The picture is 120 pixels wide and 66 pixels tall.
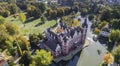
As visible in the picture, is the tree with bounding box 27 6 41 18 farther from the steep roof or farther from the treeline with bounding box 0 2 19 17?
the steep roof

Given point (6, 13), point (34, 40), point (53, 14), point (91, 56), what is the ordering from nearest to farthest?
1. point (91, 56)
2. point (34, 40)
3. point (53, 14)
4. point (6, 13)

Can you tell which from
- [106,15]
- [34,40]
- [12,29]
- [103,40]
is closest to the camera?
[34,40]

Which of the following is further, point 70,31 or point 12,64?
point 70,31

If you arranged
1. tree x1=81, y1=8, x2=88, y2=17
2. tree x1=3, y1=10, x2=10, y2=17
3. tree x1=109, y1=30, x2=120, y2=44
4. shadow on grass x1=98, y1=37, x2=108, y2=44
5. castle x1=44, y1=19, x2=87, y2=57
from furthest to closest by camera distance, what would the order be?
tree x1=81, y1=8, x2=88, y2=17 → tree x1=3, y1=10, x2=10, y2=17 → shadow on grass x1=98, y1=37, x2=108, y2=44 → tree x1=109, y1=30, x2=120, y2=44 → castle x1=44, y1=19, x2=87, y2=57

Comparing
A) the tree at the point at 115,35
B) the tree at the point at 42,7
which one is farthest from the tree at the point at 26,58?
the tree at the point at 42,7

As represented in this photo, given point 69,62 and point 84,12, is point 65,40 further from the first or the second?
point 84,12

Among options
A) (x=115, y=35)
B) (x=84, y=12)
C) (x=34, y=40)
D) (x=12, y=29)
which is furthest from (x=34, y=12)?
(x=115, y=35)

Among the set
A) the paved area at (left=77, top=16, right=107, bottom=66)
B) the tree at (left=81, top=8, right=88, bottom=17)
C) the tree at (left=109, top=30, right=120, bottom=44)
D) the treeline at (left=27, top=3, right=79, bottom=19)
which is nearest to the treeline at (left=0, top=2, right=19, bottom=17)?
the treeline at (left=27, top=3, right=79, bottom=19)

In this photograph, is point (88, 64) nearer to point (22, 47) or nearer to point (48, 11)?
point (22, 47)

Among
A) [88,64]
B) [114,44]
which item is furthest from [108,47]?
[88,64]

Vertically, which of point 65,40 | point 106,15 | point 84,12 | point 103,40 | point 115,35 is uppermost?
point 65,40

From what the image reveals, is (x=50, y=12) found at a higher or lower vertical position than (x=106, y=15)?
lower
